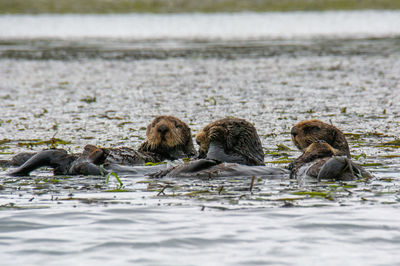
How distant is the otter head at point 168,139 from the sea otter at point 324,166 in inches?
69.6

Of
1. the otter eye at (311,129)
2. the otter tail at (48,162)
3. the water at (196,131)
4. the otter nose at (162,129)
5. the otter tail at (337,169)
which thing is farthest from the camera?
the otter nose at (162,129)

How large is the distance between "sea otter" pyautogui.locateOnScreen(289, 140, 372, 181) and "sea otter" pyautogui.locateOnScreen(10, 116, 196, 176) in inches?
71.1

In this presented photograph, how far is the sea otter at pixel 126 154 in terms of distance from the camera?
689 cm

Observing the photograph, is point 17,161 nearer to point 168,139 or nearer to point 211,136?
point 168,139

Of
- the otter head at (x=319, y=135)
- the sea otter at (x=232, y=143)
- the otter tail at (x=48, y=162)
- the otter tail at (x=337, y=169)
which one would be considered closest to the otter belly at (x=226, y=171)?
the sea otter at (x=232, y=143)

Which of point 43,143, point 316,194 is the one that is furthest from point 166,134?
point 316,194

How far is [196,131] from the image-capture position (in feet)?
34.4

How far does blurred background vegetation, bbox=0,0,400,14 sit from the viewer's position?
60.6m

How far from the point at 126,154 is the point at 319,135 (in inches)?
89.4

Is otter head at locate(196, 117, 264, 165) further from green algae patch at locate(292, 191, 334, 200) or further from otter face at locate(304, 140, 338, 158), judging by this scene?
green algae patch at locate(292, 191, 334, 200)

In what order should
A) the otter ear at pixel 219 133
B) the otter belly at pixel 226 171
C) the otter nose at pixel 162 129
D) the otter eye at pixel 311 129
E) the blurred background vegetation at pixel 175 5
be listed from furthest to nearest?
the blurred background vegetation at pixel 175 5 → the otter nose at pixel 162 129 → the otter eye at pixel 311 129 → the otter ear at pixel 219 133 → the otter belly at pixel 226 171

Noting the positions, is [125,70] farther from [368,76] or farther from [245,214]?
[245,214]

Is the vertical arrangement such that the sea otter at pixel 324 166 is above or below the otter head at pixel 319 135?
below

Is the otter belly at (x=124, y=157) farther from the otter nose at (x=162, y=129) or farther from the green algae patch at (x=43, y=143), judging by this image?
the green algae patch at (x=43, y=143)
